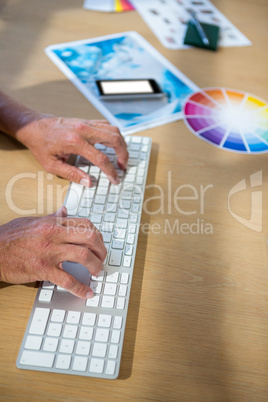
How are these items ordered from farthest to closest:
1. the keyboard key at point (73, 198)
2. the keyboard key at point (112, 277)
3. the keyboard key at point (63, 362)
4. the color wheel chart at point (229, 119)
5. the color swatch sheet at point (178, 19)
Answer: the color swatch sheet at point (178, 19) → the color wheel chart at point (229, 119) → the keyboard key at point (73, 198) → the keyboard key at point (112, 277) → the keyboard key at point (63, 362)

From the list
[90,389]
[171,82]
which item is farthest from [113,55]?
[90,389]

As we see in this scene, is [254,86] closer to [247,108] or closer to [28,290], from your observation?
[247,108]

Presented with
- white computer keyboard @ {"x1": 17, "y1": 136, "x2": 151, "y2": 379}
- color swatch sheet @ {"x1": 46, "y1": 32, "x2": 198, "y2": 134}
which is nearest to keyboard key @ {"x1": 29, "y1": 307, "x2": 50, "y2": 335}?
white computer keyboard @ {"x1": 17, "y1": 136, "x2": 151, "y2": 379}

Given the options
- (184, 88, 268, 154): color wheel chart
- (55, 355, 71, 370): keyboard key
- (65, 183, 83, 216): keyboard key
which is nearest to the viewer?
(55, 355, 71, 370): keyboard key

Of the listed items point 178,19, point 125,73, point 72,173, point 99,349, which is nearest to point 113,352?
point 99,349

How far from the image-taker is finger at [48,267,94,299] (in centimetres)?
68

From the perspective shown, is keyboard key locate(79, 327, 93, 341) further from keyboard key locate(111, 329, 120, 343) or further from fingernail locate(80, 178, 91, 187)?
fingernail locate(80, 178, 91, 187)

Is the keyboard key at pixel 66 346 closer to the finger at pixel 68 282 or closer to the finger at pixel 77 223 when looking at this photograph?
the finger at pixel 68 282

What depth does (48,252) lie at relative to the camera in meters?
0.70

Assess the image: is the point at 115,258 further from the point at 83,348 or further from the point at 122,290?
the point at 83,348

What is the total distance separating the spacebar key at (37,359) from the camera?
0.62 meters

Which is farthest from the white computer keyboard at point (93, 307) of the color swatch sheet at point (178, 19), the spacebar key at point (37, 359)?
the color swatch sheet at point (178, 19)

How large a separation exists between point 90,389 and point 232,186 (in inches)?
20.1

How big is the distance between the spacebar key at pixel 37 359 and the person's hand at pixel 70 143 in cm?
36
